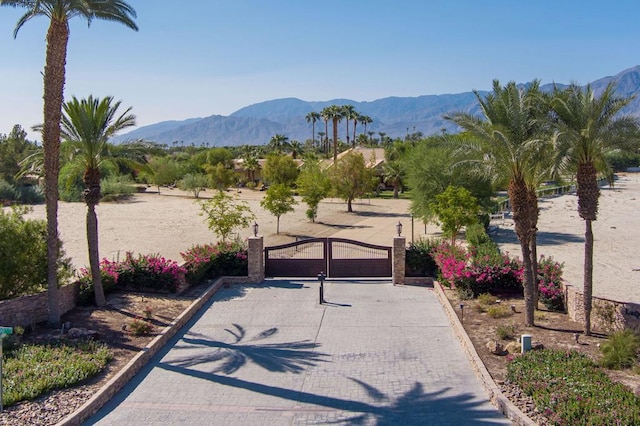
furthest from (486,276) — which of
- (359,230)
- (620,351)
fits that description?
(359,230)

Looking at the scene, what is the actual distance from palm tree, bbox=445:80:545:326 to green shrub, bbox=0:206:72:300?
1188 cm

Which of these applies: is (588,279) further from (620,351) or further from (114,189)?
(114,189)

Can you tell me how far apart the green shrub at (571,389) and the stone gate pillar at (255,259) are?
10576 mm

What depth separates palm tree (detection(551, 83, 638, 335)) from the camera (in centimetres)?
1278

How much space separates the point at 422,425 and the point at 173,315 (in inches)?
333

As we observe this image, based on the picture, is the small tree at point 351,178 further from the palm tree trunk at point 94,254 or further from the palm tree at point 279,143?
the palm tree at point 279,143

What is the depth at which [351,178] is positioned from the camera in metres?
52.8

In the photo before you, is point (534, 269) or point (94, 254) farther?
point (94, 254)

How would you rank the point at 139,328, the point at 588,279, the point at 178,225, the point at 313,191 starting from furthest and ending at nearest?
the point at 313,191 < the point at 178,225 < the point at 139,328 < the point at 588,279

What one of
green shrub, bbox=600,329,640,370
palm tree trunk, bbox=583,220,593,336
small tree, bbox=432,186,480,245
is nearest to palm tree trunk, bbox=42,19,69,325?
green shrub, bbox=600,329,640,370

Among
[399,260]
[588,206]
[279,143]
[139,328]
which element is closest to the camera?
[588,206]

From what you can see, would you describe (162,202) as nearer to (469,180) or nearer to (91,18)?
(469,180)

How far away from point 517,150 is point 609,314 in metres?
4.43

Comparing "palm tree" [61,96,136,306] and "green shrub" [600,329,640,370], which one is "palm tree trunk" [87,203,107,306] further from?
"green shrub" [600,329,640,370]
